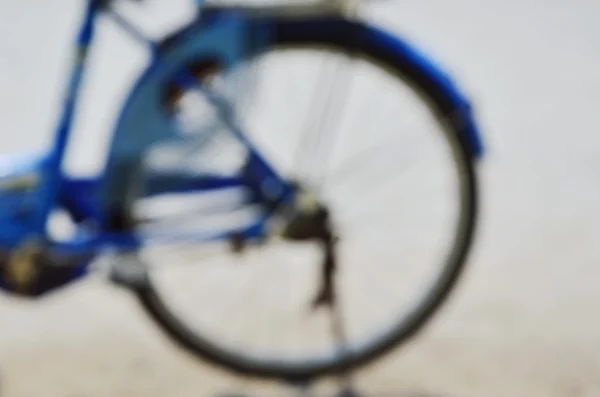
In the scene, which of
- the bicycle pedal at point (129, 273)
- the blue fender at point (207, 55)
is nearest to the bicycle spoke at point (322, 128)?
the blue fender at point (207, 55)

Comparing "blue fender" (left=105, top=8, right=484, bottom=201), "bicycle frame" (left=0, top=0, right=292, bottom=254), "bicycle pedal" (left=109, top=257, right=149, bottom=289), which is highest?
"blue fender" (left=105, top=8, right=484, bottom=201)

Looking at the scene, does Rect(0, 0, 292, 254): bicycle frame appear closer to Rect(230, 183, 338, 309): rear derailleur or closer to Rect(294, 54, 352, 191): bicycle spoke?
Rect(230, 183, 338, 309): rear derailleur

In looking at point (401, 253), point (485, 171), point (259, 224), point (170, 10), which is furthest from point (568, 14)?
point (259, 224)

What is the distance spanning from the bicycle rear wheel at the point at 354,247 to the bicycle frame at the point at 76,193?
13 cm

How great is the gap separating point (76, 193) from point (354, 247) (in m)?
0.98

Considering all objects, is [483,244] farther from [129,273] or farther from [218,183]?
[129,273]

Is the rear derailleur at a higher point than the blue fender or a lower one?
lower

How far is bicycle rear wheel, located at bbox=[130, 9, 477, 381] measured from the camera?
209cm

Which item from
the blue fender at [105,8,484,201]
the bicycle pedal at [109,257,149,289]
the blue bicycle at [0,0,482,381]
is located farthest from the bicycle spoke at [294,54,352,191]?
the bicycle pedal at [109,257,149,289]

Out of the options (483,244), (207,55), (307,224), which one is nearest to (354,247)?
(483,244)

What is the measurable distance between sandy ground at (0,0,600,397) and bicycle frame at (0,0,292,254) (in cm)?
39

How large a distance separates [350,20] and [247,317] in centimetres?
95

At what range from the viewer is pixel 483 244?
9.53 feet

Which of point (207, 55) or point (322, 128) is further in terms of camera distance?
point (322, 128)
